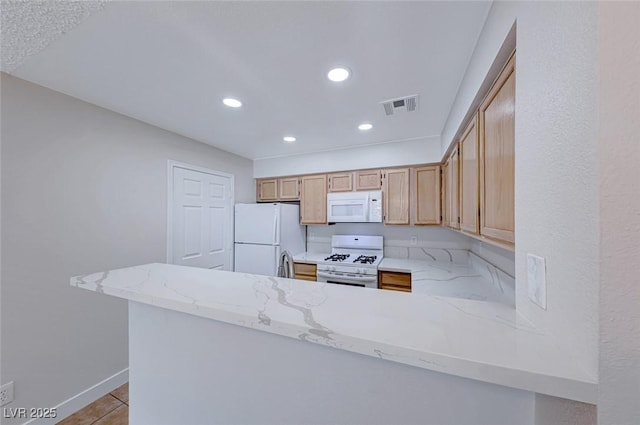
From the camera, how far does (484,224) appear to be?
1301 mm

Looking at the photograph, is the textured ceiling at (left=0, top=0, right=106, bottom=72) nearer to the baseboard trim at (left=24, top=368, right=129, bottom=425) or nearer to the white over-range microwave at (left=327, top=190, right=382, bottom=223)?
the baseboard trim at (left=24, top=368, right=129, bottom=425)

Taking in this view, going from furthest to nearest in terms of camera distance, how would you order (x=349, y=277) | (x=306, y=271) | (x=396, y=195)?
(x=306, y=271), (x=396, y=195), (x=349, y=277)

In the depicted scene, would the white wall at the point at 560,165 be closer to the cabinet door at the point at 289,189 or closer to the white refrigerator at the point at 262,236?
the white refrigerator at the point at 262,236

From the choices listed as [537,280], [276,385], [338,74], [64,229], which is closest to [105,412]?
[64,229]

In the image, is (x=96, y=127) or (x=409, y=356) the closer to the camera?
(x=409, y=356)

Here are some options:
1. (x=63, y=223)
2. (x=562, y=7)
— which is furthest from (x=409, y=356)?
(x=63, y=223)

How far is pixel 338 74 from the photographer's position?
1578mm

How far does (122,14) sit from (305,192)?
263 centimetres

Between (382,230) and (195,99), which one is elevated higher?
(195,99)

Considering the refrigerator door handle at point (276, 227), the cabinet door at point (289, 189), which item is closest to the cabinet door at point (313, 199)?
the cabinet door at point (289, 189)

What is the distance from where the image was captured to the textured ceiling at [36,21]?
3.49 ft

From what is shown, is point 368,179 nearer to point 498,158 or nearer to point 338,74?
point 338,74

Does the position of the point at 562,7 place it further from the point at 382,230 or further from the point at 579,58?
the point at 382,230

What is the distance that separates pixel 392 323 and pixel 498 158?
92 cm
